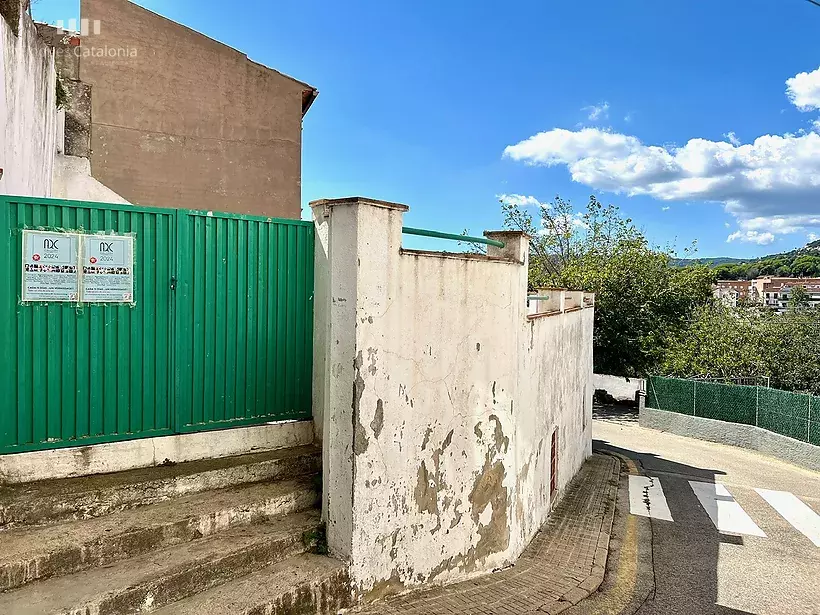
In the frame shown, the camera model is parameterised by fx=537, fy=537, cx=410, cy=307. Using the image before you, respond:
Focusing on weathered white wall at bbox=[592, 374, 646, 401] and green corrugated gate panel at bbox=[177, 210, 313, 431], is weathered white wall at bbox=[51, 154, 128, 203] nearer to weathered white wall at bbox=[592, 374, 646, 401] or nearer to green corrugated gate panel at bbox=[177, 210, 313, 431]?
green corrugated gate panel at bbox=[177, 210, 313, 431]

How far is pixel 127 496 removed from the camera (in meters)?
4.04

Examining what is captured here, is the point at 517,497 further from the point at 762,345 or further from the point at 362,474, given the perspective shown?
the point at 762,345

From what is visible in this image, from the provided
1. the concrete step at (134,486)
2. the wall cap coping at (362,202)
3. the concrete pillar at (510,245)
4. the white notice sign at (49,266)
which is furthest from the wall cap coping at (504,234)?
the white notice sign at (49,266)

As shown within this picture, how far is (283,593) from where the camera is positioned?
3.73 meters

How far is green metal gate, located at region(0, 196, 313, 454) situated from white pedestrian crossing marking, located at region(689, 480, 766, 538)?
7.30 metres

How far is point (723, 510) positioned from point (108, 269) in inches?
400

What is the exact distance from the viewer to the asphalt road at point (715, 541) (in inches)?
A: 223

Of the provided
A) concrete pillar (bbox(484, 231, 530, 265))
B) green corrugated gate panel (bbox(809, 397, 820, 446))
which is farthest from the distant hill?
concrete pillar (bbox(484, 231, 530, 265))

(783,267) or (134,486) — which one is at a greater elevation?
(783,267)

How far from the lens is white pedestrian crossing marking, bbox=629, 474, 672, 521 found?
889cm

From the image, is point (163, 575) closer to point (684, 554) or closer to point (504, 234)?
point (504, 234)

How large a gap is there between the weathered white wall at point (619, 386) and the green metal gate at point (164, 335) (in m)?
20.3

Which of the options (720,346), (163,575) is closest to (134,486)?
(163,575)

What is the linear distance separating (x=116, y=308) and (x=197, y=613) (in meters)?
2.42
